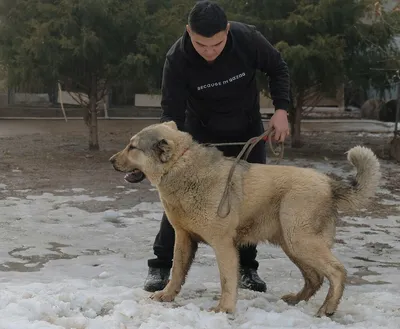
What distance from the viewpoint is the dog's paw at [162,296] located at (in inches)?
182

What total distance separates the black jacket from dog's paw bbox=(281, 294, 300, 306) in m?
1.31

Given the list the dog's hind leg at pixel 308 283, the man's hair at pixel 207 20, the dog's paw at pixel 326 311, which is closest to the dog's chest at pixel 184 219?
the dog's hind leg at pixel 308 283

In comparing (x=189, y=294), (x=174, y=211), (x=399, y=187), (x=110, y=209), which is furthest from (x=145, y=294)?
(x=399, y=187)

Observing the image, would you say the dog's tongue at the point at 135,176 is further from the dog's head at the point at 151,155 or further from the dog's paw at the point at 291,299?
the dog's paw at the point at 291,299

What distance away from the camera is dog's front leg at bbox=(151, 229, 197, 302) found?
4633mm

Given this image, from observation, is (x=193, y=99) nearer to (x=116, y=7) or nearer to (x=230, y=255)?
(x=230, y=255)

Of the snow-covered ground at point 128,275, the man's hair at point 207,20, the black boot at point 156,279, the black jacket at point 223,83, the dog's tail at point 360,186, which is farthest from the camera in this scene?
the black boot at point 156,279

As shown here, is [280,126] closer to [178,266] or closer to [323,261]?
[323,261]

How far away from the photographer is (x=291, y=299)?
15.5 ft

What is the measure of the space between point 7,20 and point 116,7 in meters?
2.12

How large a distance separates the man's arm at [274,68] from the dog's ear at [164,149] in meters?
1.05

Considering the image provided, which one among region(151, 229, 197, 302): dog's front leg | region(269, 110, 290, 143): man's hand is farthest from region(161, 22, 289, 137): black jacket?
region(151, 229, 197, 302): dog's front leg

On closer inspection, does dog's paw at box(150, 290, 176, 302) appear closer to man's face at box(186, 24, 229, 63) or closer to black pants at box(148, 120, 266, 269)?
black pants at box(148, 120, 266, 269)

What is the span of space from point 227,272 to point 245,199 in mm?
510
